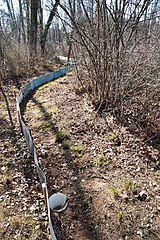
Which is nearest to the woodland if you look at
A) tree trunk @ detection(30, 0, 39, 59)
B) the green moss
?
the green moss

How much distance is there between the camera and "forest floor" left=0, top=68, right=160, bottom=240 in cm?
263

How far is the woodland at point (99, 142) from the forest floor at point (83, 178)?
0.01 m

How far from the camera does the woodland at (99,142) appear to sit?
2717 millimetres

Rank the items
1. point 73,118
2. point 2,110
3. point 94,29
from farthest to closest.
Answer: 1. point 2,110
2. point 73,118
3. point 94,29

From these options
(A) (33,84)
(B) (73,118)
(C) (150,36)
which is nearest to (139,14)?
(C) (150,36)

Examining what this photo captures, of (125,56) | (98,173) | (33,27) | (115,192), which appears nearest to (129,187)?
(115,192)

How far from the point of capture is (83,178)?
341cm

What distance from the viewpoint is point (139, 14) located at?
4223mm

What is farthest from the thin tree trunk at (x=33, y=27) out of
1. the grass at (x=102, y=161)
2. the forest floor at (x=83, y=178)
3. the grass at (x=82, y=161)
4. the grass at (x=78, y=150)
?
the grass at (x=102, y=161)

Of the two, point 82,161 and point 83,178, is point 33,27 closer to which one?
point 82,161

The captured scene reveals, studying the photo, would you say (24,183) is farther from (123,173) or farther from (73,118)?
(73,118)

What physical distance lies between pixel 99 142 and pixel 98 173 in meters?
0.89

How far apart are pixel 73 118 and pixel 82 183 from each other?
2.20m

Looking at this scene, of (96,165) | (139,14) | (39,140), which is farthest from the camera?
(39,140)
